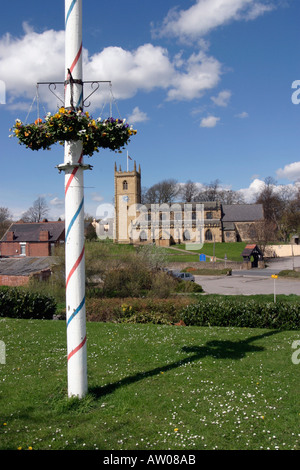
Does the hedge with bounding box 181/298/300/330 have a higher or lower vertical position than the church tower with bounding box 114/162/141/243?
lower

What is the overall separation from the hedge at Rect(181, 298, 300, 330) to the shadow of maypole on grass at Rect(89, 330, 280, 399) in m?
3.43

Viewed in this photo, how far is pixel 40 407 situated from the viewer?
6023 millimetres

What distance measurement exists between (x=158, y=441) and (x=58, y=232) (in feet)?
181

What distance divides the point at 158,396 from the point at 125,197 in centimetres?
9368

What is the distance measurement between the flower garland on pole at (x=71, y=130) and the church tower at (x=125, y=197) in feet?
297

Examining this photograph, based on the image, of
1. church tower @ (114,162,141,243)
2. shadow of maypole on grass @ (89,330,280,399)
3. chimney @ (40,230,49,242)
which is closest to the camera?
shadow of maypole on grass @ (89,330,280,399)

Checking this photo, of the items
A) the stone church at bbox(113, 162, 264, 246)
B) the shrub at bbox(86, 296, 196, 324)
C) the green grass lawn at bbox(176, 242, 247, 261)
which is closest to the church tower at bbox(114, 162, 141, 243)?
the stone church at bbox(113, 162, 264, 246)

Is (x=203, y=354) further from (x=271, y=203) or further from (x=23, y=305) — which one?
(x=271, y=203)

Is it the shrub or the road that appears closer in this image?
the shrub

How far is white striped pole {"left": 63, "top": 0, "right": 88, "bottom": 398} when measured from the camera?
621cm

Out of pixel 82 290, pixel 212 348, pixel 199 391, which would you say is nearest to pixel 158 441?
pixel 199 391

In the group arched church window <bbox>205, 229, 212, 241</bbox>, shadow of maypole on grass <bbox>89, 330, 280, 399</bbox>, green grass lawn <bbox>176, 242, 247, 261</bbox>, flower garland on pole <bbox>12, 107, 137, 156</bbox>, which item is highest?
flower garland on pole <bbox>12, 107, 137, 156</bbox>

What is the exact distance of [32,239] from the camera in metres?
57.9

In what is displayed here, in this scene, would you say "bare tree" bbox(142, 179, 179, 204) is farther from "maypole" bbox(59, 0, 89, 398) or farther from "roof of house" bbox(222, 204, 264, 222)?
"maypole" bbox(59, 0, 89, 398)
